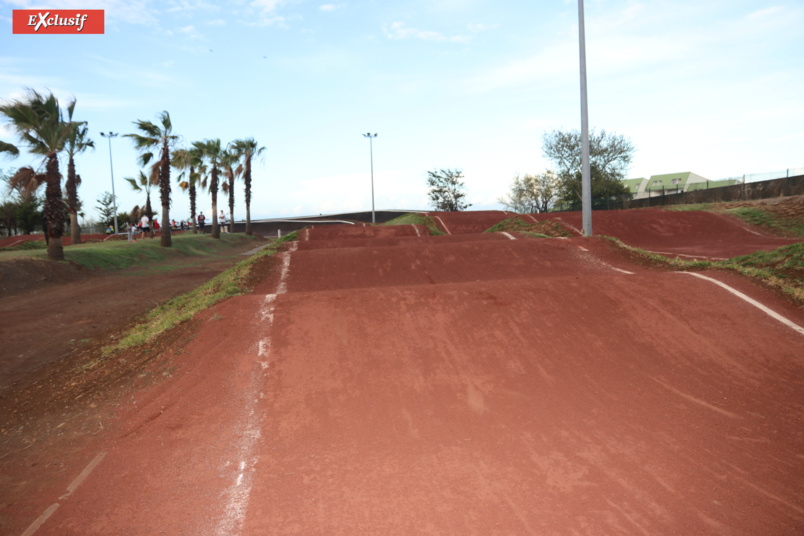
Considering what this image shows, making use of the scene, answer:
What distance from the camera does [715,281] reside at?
26.5 feet

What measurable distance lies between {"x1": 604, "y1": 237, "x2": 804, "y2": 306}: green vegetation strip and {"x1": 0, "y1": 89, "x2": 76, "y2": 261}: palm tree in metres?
20.6

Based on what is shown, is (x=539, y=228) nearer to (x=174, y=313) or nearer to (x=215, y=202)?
(x=174, y=313)

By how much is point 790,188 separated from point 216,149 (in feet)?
125

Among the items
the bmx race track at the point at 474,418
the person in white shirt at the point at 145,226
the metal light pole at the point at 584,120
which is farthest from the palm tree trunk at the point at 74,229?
the metal light pole at the point at 584,120

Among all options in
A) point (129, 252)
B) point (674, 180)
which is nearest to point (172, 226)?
point (129, 252)

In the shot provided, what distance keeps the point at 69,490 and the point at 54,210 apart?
61.7 ft

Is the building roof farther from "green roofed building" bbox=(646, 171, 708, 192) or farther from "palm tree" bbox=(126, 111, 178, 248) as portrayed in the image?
"palm tree" bbox=(126, 111, 178, 248)

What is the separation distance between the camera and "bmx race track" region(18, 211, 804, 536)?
3609 millimetres

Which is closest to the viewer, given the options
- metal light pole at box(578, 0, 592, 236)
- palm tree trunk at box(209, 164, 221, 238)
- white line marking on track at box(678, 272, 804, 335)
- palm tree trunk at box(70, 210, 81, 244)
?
white line marking on track at box(678, 272, 804, 335)

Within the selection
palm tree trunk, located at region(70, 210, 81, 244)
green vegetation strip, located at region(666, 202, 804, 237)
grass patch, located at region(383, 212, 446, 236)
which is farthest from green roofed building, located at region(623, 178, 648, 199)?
palm tree trunk, located at region(70, 210, 81, 244)

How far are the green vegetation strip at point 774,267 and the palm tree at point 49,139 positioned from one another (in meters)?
20.6

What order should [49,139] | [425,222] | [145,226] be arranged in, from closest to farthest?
[49,139] → [425,222] → [145,226]

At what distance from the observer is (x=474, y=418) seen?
4.83 metres

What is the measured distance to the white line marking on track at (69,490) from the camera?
12.0 ft
